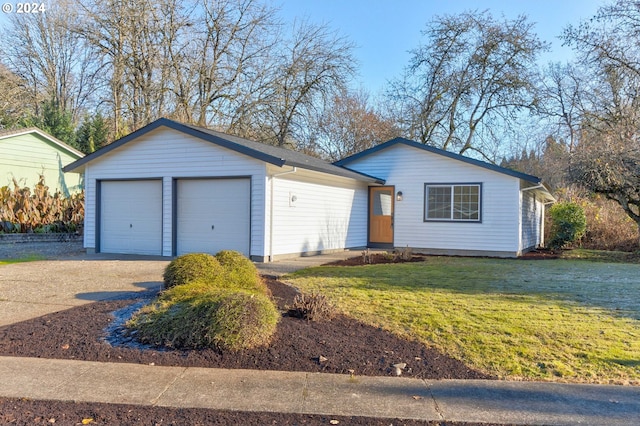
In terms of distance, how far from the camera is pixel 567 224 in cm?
1622

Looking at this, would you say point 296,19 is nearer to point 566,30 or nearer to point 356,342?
point 566,30

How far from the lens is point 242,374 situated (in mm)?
3979

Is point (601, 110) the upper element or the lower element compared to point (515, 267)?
upper

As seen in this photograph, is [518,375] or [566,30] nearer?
[518,375]

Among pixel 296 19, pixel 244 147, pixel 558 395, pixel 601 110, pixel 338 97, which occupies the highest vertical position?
pixel 296 19

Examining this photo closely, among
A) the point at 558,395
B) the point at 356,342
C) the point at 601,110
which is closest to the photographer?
the point at 558,395

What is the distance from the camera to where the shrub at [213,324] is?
14.6ft

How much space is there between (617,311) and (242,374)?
211 inches

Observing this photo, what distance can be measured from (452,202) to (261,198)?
671cm

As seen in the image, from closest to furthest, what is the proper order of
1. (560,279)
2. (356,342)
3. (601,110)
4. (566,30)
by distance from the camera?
(356,342), (560,279), (566,30), (601,110)

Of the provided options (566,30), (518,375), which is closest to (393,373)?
(518,375)

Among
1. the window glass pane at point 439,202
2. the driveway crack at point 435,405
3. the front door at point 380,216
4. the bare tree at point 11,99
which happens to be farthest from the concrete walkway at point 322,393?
the bare tree at point 11,99

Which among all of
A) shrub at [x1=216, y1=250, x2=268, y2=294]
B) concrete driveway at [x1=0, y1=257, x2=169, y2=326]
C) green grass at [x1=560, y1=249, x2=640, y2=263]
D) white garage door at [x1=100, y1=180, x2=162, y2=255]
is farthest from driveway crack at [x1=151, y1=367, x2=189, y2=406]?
green grass at [x1=560, y1=249, x2=640, y2=263]
